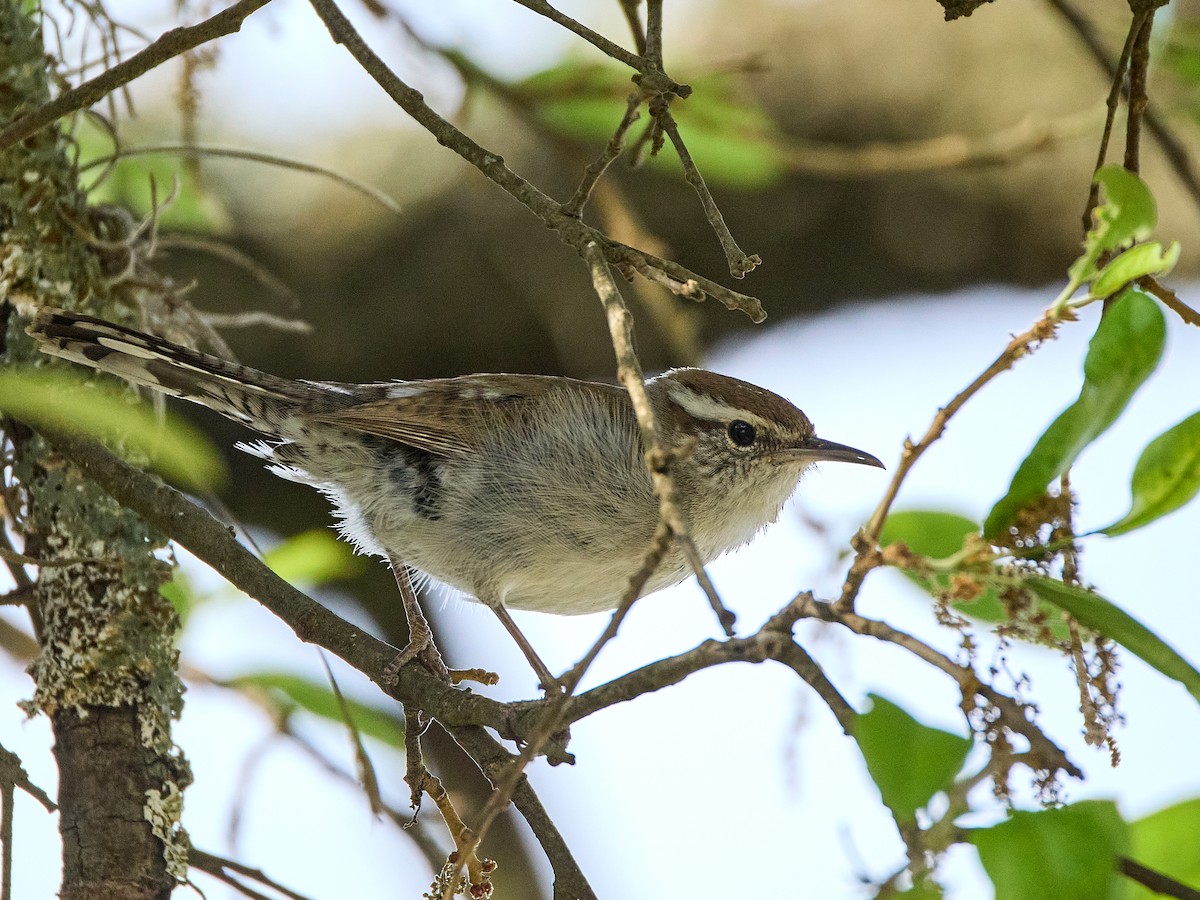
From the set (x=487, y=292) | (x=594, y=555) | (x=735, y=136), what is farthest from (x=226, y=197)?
(x=594, y=555)

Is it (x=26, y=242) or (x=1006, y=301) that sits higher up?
(x=1006, y=301)

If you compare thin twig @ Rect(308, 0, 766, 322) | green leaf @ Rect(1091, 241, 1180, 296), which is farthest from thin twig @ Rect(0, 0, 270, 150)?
green leaf @ Rect(1091, 241, 1180, 296)

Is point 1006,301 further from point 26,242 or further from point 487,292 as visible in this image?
point 26,242

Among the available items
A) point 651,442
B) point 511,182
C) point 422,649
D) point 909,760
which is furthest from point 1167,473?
point 422,649

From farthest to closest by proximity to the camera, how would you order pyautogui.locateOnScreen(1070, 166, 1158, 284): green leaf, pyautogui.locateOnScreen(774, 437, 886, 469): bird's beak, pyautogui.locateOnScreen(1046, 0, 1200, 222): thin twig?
pyautogui.locateOnScreen(774, 437, 886, 469): bird's beak → pyautogui.locateOnScreen(1046, 0, 1200, 222): thin twig → pyautogui.locateOnScreen(1070, 166, 1158, 284): green leaf

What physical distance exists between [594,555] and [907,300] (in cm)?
256

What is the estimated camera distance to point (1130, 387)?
5.27ft

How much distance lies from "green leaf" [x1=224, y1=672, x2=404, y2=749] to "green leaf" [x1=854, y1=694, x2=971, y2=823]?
2.10m

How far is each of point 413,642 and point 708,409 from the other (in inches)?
50.0

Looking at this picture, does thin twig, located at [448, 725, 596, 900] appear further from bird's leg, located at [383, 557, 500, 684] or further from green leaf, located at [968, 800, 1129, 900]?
green leaf, located at [968, 800, 1129, 900]

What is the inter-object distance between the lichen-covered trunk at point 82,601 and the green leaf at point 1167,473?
2033 mm

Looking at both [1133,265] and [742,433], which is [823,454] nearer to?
[742,433]

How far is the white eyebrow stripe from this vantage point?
3.72 m

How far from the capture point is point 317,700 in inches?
129
